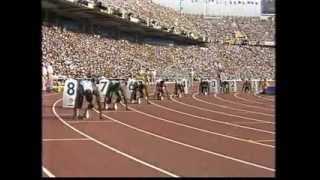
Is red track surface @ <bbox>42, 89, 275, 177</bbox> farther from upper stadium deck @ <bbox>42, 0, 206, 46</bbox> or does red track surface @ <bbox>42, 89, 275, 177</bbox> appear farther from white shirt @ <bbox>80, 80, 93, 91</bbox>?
upper stadium deck @ <bbox>42, 0, 206, 46</bbox>

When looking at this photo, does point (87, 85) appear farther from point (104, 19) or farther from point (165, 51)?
point (165, 51)

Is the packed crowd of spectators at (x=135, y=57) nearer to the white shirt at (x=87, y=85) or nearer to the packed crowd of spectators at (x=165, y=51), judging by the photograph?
the packed crowd of spectators at (x=165, y=51)

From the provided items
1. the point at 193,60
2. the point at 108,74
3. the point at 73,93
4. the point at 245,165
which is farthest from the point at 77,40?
the point at 245,165

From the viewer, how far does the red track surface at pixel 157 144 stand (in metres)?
7.56

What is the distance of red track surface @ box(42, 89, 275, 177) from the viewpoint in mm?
7562

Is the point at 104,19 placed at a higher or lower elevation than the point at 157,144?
higher

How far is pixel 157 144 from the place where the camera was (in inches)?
396

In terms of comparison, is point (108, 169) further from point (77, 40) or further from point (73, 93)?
point (77, 40)

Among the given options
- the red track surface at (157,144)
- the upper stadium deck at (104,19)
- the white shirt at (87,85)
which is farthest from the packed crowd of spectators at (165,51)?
the white shirt at (87,85)

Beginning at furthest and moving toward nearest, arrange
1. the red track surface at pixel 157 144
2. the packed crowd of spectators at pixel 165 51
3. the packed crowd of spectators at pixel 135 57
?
the packed crowd of spectators at pixel 165 51, the packed crowd of spectators at pixel 135 57, the red track surface at pixel 157 144

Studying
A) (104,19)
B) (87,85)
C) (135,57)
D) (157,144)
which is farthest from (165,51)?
(157,144)
